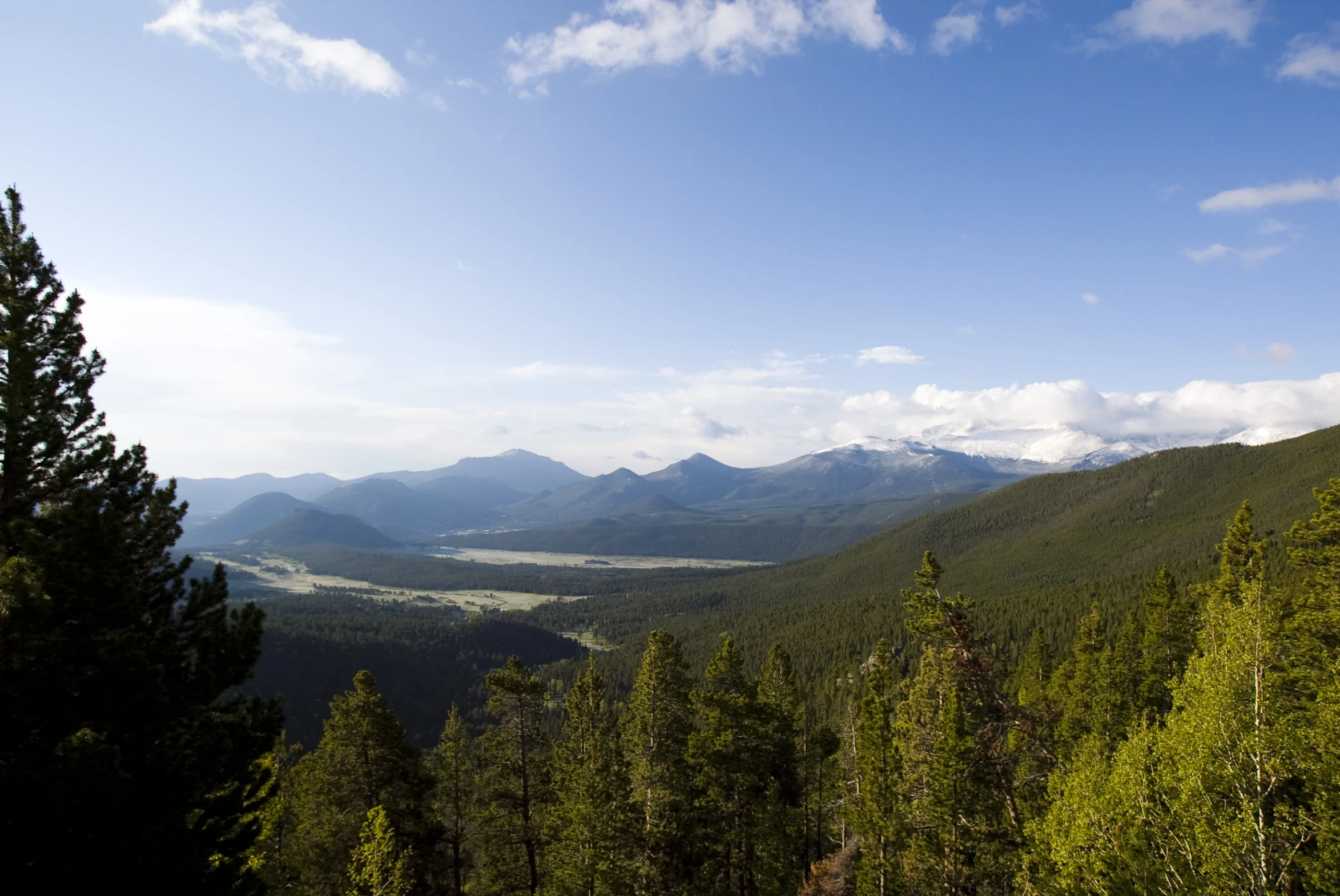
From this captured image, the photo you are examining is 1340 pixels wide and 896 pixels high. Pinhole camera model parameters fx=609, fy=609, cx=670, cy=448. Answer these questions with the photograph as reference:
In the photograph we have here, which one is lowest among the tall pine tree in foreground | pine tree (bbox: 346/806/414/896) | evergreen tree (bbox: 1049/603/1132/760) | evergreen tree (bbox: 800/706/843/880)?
evergreen tree (bbox: 800/706/843/880)

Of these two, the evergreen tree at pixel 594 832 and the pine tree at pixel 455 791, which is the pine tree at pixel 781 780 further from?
the pine tree at pixel 455 791

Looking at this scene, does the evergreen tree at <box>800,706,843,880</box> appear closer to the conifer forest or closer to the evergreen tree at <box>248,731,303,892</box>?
the conifer forest

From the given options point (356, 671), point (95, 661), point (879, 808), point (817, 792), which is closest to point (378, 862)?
point (95, 661)

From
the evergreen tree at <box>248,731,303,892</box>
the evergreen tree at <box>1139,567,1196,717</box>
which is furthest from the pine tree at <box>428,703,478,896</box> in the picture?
the evergreen tree at <box>1139,567,1196,717</box>

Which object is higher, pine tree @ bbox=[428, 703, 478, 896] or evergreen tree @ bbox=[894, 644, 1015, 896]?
evergreen tree @ bbox=[894, 644, 1015, 896]

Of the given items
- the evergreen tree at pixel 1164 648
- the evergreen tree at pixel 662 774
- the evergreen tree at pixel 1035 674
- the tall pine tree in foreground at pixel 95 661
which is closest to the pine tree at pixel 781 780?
the evergreen tree at pixel 662 774

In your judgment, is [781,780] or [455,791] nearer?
[455,791]

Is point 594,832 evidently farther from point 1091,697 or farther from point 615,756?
point 1091,697

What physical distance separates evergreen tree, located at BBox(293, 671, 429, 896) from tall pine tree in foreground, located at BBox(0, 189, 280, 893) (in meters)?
Result: 10.5

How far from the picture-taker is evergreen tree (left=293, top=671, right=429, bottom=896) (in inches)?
1039

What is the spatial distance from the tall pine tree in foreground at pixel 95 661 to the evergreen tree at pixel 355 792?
10.5 meters

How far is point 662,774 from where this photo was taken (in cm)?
2677

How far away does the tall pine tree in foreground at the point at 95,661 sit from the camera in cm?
1124

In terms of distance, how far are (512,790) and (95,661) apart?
2387 cm
